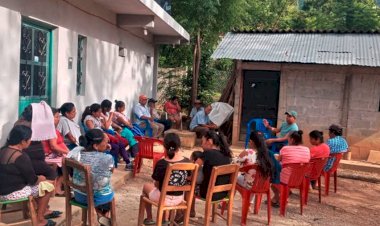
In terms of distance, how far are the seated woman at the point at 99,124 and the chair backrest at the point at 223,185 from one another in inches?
109

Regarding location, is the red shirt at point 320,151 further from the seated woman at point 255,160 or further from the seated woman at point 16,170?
the seated woman at point 16,170

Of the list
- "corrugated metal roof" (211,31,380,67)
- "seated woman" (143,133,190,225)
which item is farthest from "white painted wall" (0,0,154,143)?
"corrugated metal roof" (211,31,380,67)

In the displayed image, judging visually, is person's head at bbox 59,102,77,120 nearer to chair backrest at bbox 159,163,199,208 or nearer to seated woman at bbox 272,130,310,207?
chair backrest at bbox 159,163,199,208

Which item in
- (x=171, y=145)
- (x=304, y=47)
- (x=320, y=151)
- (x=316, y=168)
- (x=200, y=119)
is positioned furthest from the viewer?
(x=200, y=119)

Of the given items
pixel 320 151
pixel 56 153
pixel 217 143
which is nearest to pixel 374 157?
pixel 320 151

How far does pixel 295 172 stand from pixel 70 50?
12.9 ft

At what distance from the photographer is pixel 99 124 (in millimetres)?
6590

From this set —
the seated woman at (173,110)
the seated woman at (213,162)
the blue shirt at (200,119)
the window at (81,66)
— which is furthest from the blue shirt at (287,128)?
the seated woman at (173,110)

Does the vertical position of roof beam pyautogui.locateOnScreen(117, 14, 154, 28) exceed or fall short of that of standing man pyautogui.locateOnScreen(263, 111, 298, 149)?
it exceeds it

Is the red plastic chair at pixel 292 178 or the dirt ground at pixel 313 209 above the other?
the red plastic chair at pixel 292 178

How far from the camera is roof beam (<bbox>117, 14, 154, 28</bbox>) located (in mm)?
8273

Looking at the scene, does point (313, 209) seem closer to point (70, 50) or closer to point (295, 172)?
point (295, 172)

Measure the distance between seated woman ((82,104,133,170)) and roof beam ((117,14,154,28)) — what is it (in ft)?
7.82

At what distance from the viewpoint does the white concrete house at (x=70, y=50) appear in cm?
489
